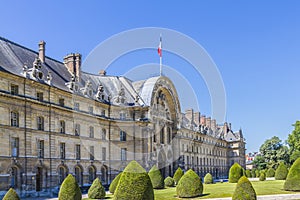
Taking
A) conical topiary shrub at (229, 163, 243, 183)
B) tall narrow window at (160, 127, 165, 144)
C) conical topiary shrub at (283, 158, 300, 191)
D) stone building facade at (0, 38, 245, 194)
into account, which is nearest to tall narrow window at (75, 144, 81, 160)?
stone building facade at (0, 38, 245, 194)

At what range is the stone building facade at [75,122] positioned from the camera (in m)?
35.3

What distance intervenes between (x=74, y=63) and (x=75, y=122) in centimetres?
965

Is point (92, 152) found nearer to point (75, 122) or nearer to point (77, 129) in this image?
point (77, 129)

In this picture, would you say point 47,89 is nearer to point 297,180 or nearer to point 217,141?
point 297,180

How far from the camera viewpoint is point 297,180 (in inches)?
1227

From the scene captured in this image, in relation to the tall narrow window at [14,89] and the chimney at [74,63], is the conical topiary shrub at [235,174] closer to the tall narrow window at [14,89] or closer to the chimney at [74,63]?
the chimney at [74,63]

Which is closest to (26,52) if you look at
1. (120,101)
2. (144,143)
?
(120,101)

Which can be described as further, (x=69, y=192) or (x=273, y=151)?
(x=273, y=151)

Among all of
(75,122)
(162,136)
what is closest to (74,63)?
(75,122)

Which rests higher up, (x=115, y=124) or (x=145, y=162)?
(x=115, y=124)

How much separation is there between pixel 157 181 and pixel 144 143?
15.9 meters

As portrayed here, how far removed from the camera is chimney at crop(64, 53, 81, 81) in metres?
49.6

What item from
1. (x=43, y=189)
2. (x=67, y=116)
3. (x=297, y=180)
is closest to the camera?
(x=297, y=180)

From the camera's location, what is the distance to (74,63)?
50.0 meters
